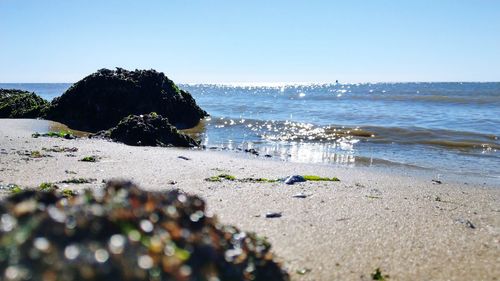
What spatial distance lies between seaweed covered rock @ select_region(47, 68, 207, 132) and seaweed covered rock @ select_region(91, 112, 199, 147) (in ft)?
14.9

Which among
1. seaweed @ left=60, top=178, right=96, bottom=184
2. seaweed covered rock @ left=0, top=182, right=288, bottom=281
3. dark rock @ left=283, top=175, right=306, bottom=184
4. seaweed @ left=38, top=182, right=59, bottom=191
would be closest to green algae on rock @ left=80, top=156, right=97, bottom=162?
seaweed @ left=60, top=178, right=96, bottom=184

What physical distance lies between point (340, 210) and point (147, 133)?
27.6 feet

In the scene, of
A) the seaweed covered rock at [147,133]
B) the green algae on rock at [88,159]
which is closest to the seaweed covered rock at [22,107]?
the seaweed covered rock at [147,133]

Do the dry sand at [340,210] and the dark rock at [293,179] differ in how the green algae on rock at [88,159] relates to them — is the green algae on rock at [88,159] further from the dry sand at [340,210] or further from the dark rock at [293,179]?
the dark rock at [293,179]

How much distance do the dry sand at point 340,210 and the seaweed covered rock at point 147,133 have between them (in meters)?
2.73

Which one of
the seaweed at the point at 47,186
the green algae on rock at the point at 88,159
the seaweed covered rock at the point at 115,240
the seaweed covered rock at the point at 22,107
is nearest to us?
the seaweed covered rock at the point at 115,240

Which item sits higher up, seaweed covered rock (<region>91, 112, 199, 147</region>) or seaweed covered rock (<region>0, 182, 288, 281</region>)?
seaweed covered rock (<region>0, 182, 288, 281</region>)

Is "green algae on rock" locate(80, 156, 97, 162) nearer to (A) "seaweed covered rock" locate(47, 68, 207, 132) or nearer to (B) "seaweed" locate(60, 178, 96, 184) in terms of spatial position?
(B) "seaweed" locate(60, 178, 96, 184)

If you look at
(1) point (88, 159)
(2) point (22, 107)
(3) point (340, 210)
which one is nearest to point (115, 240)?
(3) point (340, 210)

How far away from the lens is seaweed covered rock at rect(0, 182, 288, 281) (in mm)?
1739

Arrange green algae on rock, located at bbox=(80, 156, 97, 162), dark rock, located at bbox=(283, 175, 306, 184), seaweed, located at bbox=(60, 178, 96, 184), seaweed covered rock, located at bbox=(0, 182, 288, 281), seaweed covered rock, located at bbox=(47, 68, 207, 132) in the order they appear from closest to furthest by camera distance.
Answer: seaweed covered rock, located at bbox=(0, 182, 288, 281), seaweed, located at bbox=(60, 178, 96, 184), dark rock, located at bbox=(283, 175, 306, 184), green algae on rock, located at bbox=(80, 156, 97, 162), seaweed covered rock, located at bbox=(47, 68, 207, 132)

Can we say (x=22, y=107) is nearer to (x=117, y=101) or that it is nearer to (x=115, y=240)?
(x=117, y=101)

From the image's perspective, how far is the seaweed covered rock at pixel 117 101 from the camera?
18.4 m

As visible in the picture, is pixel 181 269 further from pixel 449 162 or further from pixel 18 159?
pixel 449 162
